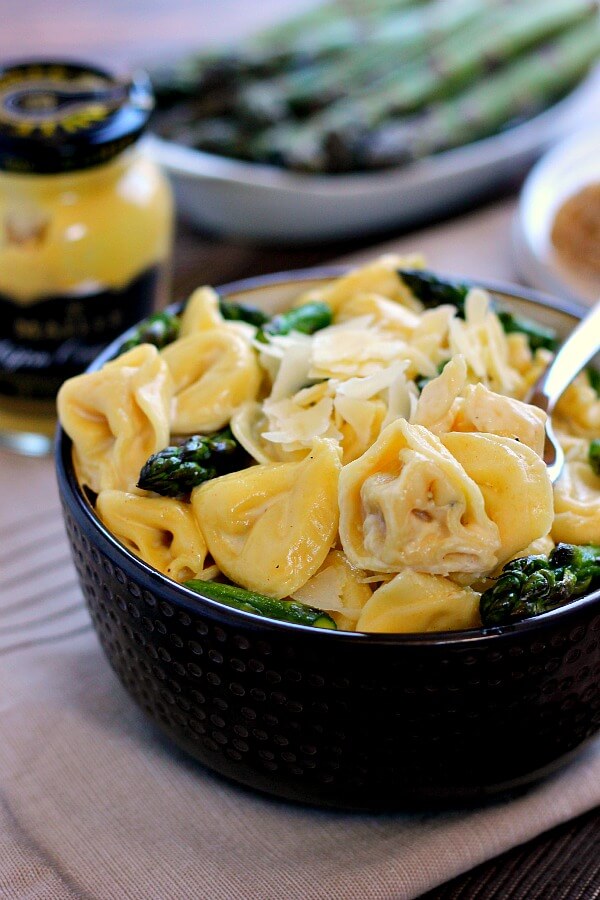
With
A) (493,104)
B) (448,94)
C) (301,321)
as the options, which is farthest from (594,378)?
(448,94)

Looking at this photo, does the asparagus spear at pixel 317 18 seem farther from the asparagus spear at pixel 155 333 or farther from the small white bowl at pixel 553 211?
the asparagus spear at pixel 155 333

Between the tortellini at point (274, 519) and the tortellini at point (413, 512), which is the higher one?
the tortellini at point (413, 512)

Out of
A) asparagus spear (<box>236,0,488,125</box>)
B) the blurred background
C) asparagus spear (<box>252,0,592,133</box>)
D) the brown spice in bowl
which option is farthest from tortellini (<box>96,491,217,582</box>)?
asparagus spear (<box>236,0,488,125</box>)

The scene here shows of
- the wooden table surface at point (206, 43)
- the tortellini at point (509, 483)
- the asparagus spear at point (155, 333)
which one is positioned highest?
the tortellini at point (509, 483)

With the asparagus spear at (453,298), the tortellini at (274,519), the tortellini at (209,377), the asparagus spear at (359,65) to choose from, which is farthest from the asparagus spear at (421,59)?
the tortellini at (274,519)

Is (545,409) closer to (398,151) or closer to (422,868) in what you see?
(422,868)

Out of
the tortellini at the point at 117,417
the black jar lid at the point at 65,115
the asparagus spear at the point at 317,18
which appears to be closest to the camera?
the tortellini at the point at 117,417
